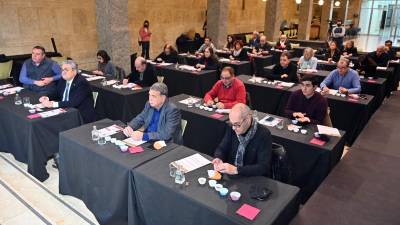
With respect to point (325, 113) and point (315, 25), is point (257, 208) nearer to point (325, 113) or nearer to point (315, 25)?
point (325, 113)

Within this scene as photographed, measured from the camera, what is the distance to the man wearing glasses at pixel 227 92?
15.1 ft

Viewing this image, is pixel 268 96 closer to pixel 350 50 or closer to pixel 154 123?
pixel 154 123

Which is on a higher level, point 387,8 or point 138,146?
Answer: point 387,8

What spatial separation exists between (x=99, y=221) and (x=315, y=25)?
2297 centimetres

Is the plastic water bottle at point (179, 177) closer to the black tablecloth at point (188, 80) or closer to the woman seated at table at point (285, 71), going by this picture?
the woman seated at table at point (285, 71)

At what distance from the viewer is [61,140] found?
3.34 metres

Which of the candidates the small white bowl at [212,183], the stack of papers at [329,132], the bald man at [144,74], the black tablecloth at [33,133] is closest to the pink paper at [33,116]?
the black tablecloth at [33,133]

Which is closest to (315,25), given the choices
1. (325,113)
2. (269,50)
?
(269,50)

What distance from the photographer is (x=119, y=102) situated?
5.25m

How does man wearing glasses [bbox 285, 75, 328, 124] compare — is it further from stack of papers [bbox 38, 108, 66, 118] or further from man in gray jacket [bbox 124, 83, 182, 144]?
stack of papers [bbox 38, 108, 66, 118]

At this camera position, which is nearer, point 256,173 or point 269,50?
point 256,173

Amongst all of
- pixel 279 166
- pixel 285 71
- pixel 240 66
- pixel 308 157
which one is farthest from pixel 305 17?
pixel 279 166

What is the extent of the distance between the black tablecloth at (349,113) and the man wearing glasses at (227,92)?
1545 mm

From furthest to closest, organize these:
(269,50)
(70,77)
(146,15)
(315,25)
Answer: (315,25) < (146,15) < (269,50) < (70,77)
